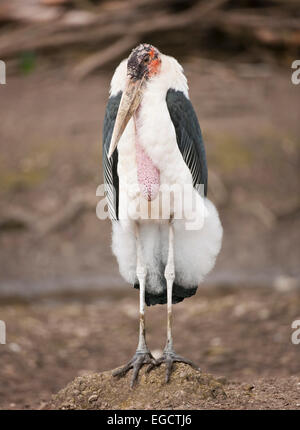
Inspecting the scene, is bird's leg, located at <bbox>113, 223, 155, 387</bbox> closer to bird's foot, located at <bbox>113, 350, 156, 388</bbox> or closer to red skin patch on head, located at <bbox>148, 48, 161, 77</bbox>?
bird's foot, located at <bbox>113, 350, 156, 388</bbox>

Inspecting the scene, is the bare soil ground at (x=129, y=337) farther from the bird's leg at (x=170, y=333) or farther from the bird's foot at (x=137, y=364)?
the bird's leg at (x=170, y=333)

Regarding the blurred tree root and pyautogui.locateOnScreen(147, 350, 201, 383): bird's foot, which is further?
the blurred tree root

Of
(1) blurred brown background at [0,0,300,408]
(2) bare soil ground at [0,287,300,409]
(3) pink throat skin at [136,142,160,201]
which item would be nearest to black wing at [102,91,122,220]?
(3) pink throat skin at [136,142,160,201]


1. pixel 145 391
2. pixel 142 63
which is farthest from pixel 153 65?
pixel 145 391

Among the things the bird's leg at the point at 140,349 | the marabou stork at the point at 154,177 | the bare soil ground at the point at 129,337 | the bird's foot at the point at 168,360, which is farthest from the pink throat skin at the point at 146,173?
the bare soil ground at the point at 129,337

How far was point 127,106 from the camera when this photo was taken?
4852 mm

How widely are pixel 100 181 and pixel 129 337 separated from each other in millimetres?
3352

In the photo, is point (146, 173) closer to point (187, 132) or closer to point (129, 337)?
point (187, 132)

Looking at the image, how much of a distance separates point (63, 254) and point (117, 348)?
9.04 feet

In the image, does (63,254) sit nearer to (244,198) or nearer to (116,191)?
(244,198)

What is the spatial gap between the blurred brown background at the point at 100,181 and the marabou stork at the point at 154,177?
1674 mm

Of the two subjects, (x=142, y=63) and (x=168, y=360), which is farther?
(x=168, y=360)

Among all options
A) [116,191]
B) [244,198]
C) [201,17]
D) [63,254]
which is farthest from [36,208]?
[116,191]

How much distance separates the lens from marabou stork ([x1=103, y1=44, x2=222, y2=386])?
4.93 meters
